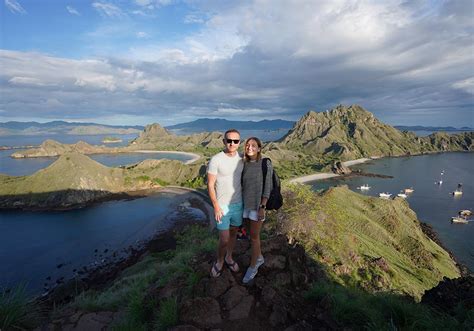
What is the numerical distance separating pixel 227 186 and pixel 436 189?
144202 millimetres

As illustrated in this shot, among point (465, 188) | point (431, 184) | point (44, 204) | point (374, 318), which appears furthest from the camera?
point (431, 184)

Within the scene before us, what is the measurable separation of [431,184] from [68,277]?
145086 mm

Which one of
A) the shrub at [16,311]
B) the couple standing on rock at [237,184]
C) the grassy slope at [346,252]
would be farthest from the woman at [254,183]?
the grassy slope at [346,252]

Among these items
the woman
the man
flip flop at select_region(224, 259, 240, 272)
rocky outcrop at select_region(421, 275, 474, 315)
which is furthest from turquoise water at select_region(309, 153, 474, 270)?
the man

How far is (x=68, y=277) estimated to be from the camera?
44.1 metres

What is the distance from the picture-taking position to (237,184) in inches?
302

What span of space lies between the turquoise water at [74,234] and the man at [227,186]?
39.4m

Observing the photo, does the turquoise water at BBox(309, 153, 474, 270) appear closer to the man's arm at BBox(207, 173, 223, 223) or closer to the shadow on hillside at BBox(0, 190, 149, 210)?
the man's arm at BBox(207, 173, 223, 223)

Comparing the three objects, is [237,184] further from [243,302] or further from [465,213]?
[465,213]

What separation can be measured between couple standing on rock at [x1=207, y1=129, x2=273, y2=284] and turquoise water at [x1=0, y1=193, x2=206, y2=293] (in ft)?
130

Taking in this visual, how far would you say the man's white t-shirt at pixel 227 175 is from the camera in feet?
24.2

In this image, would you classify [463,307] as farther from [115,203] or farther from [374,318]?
[115,203]

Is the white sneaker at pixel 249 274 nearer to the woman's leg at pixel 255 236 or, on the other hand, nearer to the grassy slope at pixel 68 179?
the woman's leg at pixel 255 236

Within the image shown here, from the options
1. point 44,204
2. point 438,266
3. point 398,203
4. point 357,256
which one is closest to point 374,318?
point 357,256
